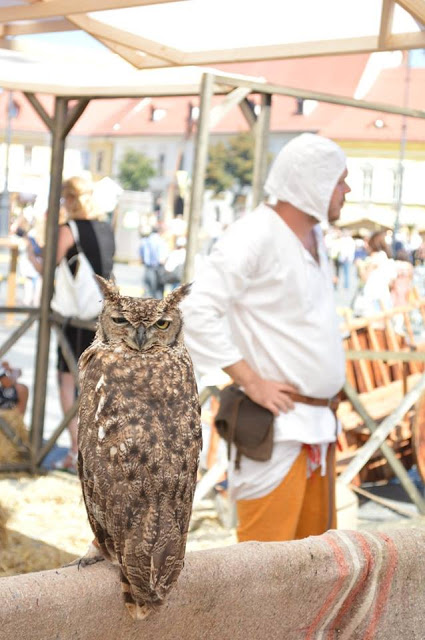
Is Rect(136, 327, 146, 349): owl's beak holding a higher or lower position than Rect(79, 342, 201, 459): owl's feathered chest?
higher

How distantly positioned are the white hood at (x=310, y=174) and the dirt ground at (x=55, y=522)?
1.85 meters

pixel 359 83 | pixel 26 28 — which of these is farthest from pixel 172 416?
pixel 359 83

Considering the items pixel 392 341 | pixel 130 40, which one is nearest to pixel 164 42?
pixel 130 40

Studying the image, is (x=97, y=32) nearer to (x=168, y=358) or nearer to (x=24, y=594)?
(x=168, y=358)

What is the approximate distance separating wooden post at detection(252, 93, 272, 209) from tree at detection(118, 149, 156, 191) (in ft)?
176

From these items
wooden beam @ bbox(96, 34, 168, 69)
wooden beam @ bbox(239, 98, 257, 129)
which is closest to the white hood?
wooden beam @ bbox(96, 34, 168, 69)

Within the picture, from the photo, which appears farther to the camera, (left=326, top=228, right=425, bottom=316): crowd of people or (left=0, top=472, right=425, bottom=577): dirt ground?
(left=326, top=228, right=425, bottom=316): crowd of people

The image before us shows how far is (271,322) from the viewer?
10.7 feet

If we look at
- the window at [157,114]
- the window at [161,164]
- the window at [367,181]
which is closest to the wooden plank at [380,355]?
the window at [367,181]

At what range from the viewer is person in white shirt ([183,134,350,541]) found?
3.23m

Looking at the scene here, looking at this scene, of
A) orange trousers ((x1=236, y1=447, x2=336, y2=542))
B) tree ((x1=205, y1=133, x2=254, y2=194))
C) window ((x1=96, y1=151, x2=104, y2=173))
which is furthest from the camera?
window ((x1=96, y1=151, x2=104, y2=173))

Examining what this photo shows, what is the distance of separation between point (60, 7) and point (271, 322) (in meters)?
1.15

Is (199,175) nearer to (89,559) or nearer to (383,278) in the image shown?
(89,559)

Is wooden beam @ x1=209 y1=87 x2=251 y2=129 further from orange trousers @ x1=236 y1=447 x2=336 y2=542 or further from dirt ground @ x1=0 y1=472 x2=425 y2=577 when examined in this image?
dirt ground @ x1=0 y1=472 x2=425 y2=577
